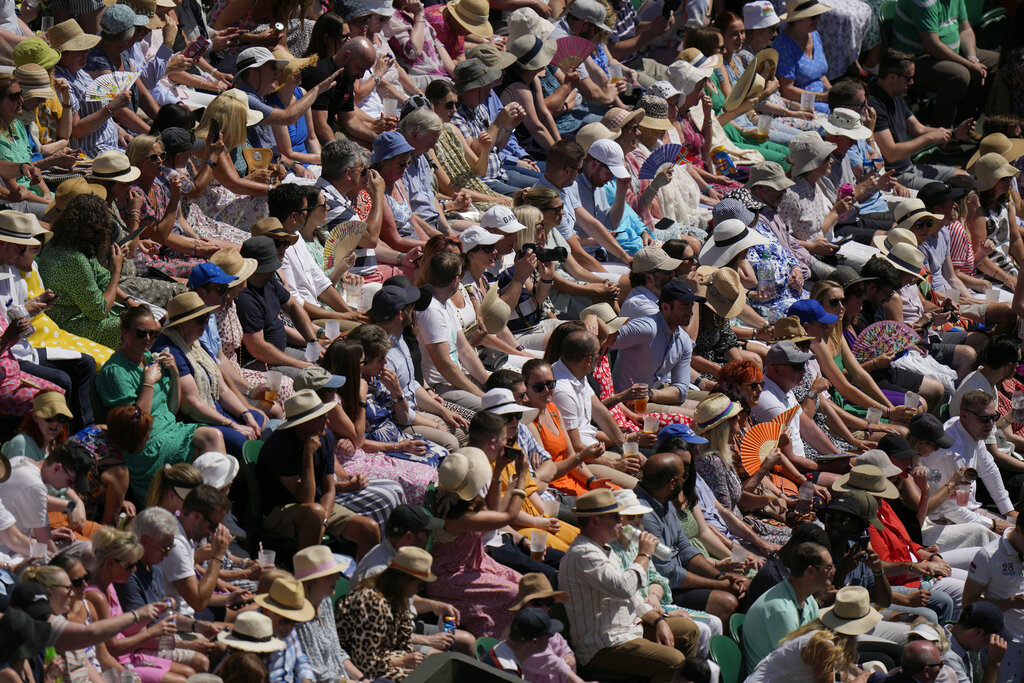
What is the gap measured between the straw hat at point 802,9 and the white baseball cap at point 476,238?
21.2 ft

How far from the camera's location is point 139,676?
6.53m

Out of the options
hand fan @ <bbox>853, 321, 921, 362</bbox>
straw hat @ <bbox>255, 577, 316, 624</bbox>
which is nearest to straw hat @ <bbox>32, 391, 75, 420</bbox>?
straw hat @ <bbox>255, 577, 316, 624</bbox>

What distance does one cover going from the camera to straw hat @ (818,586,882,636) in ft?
25.9

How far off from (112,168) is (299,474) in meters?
2.34

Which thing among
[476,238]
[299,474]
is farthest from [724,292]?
[299,474]

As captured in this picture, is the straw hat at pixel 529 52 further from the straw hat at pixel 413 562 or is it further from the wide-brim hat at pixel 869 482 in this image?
the straw hat at pixel 413 562

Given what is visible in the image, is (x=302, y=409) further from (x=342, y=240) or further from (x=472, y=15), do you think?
(x=472, y=15)

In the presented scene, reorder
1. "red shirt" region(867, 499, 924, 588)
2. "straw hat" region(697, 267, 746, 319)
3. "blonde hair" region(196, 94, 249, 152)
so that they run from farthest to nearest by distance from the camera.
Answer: "straw hat" region(697, 267, 746, 319) → "blonde hair" region(196, 94, 249, 152) → "red shirt" region(867, 499, 924, 588)

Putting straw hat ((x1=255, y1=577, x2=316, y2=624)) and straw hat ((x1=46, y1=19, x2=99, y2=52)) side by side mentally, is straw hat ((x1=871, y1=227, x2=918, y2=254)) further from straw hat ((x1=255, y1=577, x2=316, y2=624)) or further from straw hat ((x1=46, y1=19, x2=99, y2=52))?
straw hat ((x1=255, y1=577, x2=316, y2=624))

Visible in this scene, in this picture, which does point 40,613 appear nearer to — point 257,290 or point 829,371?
point 257,290

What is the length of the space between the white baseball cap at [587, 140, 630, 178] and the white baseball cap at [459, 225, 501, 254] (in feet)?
6.23

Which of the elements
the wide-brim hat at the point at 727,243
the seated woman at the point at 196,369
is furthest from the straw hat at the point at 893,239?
the seated woman at the point at 196,369

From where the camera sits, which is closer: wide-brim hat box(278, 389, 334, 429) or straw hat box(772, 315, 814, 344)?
wide-brim hat box(278, 389, 334, 429)

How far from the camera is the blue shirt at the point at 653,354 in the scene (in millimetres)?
10445
